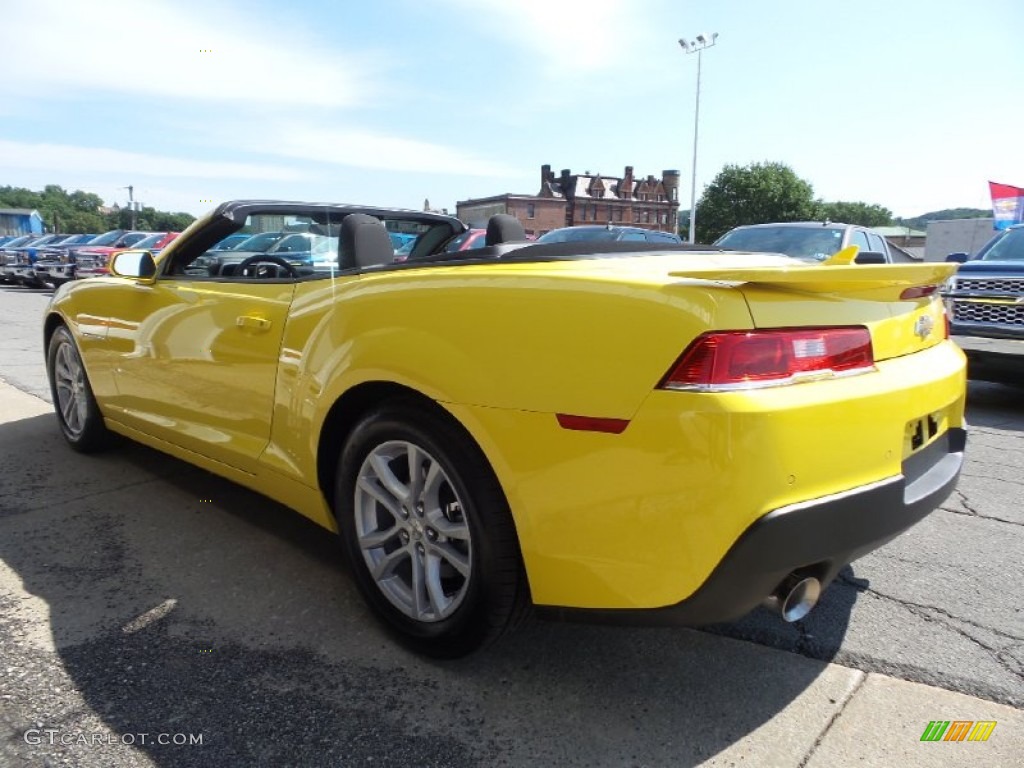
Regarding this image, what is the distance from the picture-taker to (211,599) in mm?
2619

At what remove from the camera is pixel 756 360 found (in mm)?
1667

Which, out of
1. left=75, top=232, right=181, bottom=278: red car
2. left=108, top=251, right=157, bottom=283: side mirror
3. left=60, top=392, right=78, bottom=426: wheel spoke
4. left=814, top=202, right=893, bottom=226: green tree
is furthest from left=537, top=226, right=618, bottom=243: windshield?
left=814, top=202, right=893, bottom=226: green tree

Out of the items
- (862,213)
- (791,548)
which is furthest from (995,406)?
(862,213)

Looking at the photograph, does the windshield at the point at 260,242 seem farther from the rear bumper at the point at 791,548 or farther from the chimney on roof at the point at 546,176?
the chimney on roof at the point at 546,176

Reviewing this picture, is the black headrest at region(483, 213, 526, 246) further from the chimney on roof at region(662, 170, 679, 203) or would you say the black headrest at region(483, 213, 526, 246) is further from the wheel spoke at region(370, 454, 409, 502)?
the chimney on roof at region(662, 170, 679, 203)

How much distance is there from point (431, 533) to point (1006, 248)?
7.50 m

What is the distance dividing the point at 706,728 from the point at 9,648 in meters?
2.09

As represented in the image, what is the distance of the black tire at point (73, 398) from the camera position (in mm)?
4117

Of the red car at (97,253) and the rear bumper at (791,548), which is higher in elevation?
the red car at (97,253)

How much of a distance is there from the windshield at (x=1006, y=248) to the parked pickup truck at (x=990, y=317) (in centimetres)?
87

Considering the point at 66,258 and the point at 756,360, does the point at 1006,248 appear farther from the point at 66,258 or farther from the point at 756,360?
the point at 66,258

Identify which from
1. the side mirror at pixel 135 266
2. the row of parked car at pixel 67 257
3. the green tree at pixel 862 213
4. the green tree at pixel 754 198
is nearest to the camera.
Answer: the side mirror at pixel 135 266

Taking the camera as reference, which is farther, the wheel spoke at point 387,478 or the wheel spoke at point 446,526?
the wheel spoke at point 387,478

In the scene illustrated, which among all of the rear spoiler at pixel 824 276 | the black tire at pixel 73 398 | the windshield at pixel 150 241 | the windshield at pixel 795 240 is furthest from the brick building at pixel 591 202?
the rear spoiler at pixel 824 276
